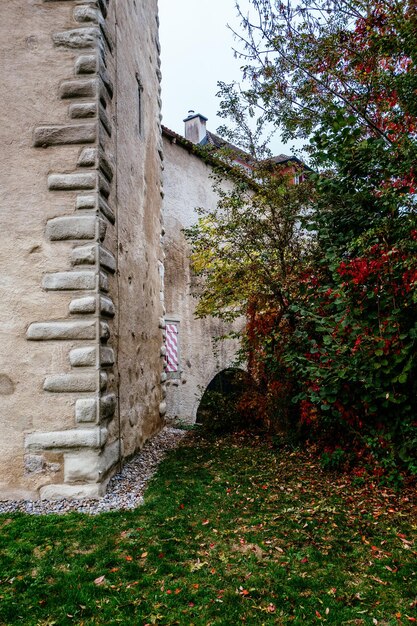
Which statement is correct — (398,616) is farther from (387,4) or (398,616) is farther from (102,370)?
(387,4)

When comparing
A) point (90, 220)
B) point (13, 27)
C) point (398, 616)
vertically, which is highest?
point (13, 27)

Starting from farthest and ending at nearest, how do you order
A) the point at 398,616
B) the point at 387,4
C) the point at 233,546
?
the point at 387,4
the point at 233,546
the point at 398,616

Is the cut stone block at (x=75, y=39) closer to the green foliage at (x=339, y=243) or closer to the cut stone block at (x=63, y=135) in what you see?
the cut stone block at (x=63, y=135)

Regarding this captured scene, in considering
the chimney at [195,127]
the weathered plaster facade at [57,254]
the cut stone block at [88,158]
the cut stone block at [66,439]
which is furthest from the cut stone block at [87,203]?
the chimney at [195,127]

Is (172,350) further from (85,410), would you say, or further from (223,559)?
(223,559)

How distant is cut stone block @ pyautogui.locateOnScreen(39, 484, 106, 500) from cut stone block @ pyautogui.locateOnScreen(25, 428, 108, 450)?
30 centimetres

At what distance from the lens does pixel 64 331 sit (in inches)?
146

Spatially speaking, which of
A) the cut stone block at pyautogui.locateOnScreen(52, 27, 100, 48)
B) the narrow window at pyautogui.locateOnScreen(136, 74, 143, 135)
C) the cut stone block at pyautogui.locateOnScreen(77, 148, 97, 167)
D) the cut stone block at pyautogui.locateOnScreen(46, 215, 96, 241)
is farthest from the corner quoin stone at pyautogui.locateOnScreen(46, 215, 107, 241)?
the narrow window at pyautogui.locateOnScreen(136, 74, 143, 135)

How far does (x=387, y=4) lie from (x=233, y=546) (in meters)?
5.04

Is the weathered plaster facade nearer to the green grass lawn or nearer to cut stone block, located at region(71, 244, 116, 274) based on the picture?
cut stone block, located at region(71, 244, 116, 274)

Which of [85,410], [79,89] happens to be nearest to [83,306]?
[85,410]

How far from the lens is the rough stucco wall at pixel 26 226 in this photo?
367 cm

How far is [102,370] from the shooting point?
3.78 metres

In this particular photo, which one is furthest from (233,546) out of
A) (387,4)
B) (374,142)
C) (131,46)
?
(131,46)
